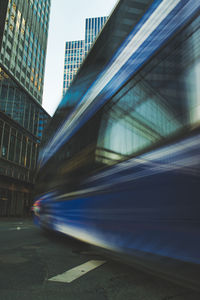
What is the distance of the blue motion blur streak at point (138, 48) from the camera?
221cm

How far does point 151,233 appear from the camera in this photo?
2.06 meters

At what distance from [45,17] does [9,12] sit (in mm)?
16866

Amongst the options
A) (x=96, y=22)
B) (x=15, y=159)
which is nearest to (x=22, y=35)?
(x=15, y=159)

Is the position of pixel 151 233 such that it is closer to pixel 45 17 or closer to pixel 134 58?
pixel 134 58

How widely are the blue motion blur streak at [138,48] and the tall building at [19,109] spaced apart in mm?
13531

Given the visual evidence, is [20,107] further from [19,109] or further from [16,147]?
[16,147]

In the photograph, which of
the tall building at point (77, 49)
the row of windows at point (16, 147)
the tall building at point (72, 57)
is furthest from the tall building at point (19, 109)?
the tall building at point (77, 49)

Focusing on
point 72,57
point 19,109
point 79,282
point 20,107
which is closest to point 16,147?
point 19,109

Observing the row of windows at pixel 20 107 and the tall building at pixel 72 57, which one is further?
the tall building at pixel 72 57

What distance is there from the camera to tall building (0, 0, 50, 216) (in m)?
26.9

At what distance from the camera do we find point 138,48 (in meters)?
2.68

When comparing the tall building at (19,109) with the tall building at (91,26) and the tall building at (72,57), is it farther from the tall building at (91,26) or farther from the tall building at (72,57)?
the tall building at (91,26)

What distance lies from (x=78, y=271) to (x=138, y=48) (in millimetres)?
2975

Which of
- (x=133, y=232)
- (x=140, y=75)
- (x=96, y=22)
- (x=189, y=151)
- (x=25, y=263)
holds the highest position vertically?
(x=96, y=22)
